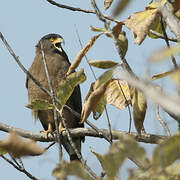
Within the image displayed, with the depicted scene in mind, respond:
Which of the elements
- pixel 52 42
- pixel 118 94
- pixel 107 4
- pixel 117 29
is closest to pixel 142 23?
pixel 117 29

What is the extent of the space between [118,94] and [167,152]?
1359 mm

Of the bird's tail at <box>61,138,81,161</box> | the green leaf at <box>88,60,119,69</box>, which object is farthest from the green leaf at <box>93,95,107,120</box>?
the bird's tail at <box>61,138,81,161</box>

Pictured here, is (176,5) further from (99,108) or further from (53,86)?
(53,86)

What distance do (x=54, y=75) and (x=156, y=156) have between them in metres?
4.16

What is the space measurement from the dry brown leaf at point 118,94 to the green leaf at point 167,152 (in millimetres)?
1317

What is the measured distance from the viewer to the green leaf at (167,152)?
1131 mm

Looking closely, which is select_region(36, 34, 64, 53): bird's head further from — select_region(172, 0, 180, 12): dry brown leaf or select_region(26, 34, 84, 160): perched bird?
select_region(172, 0, 180, 12): dry brown leaf

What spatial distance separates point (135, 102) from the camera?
1.99 m

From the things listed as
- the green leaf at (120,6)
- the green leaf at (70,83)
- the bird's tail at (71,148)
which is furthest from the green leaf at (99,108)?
the bird's tail at (71,148)

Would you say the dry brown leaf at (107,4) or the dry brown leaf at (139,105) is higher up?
the dry brown leaf at (107,4)

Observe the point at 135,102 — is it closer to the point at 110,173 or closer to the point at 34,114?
the point at 110,173

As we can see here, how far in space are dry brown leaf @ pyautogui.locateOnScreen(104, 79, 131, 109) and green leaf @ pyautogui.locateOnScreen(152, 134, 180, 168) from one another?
4.32 ft

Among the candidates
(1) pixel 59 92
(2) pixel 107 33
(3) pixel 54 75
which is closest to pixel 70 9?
(1) pixel 59 92

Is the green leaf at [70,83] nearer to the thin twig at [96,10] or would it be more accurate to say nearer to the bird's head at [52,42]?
the thin twig at [96,10]
